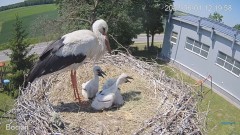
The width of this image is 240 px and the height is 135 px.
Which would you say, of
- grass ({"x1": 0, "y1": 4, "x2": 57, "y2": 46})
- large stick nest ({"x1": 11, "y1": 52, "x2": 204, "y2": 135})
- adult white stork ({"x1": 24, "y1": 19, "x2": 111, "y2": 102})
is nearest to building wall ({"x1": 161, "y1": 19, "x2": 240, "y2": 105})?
large stick nest ({"x1": 11, "y1": 52, "x2": 204, "y2": 135})

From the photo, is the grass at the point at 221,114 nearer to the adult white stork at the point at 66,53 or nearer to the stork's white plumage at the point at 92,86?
the stork's white plumage at the point at 92,86

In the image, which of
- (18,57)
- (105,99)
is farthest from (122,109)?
(18,57)

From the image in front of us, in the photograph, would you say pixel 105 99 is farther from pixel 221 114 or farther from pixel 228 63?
pixel 228 63

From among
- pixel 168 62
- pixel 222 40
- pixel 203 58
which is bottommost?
pixel 168 62

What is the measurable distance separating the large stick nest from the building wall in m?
8.29

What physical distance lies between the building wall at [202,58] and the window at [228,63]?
0.49 ft

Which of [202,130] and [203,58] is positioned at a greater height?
[202,130]

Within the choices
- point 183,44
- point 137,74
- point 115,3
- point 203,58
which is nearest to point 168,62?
point 183,44

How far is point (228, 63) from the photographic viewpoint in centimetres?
1400

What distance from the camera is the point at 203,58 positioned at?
613 inches

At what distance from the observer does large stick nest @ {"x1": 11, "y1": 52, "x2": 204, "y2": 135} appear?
452 cm

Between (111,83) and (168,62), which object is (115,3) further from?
(111,83)

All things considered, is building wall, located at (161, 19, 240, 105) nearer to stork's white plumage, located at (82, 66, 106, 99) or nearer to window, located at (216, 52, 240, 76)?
window, located at (216, 52, 240, 76)

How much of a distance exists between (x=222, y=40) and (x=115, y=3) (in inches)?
215
